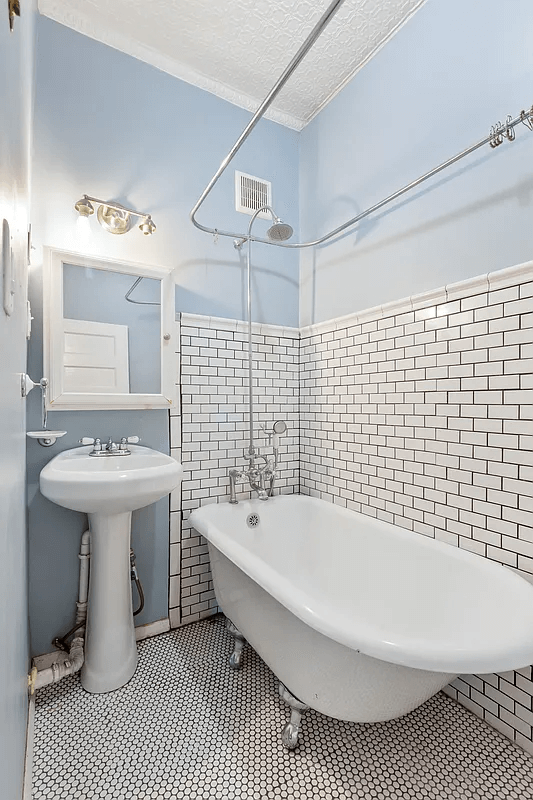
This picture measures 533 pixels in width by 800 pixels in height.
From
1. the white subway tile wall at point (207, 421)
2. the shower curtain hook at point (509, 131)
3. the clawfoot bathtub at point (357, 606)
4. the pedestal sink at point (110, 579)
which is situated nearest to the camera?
the clawfoot bathtub at point (357, 606)

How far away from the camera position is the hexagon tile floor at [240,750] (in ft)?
3.82

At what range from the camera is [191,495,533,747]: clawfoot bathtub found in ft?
3.02

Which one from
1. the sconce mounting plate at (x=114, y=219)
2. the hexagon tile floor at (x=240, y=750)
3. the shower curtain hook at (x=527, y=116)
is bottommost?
the hexagon tile floor at (x=240, y=750)

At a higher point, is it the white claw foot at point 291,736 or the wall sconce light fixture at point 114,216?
the wall sconce light fixture at point 114,216

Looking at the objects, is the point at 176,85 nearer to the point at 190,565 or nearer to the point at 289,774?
the point at 190,565

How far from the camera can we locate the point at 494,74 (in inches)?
55.7

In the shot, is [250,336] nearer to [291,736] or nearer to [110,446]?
[110,446]

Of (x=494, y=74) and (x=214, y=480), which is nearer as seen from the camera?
(x=494, y=74)

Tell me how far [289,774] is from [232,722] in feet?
0.88

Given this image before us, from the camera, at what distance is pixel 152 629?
1909 millimetres

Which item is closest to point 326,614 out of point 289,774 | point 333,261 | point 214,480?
point 289,774

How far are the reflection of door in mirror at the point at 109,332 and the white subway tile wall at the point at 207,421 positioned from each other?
0.60 ft

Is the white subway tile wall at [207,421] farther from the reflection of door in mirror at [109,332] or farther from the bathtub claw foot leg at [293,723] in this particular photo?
the bathtub claw foot leg at [293,723]

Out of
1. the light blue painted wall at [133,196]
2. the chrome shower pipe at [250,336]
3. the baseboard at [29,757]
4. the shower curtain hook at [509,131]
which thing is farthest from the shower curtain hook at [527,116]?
the baseboard at [29,757]
